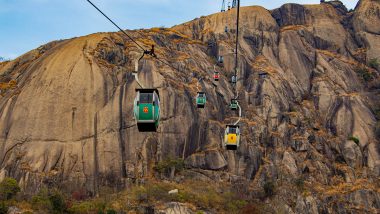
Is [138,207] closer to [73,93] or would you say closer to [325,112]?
[73,93]

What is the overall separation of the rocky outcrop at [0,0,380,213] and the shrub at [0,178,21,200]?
12.6 feet

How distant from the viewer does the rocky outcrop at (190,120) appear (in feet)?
218

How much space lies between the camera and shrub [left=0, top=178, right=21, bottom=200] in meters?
55.7

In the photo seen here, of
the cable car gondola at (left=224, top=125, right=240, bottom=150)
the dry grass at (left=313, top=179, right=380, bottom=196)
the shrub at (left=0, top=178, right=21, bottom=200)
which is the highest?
the cable car gondola at (left=224, top=125, right=240, bottom=150)

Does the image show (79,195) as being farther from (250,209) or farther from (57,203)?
(250,209)

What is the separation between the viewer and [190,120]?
72.7 meters

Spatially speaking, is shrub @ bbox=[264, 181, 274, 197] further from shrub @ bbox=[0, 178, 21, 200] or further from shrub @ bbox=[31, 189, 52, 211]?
shrub @ bbox=[0, 178, 21, 200]

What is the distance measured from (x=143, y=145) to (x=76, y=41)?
80.1ft

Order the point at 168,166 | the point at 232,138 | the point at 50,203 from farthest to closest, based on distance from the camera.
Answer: the point at 168,166
the point at 50,203
the point at 232,138

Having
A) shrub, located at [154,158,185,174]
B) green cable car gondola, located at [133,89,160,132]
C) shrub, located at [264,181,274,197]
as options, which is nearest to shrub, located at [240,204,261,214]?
shrub, located at [264,181,274,197]

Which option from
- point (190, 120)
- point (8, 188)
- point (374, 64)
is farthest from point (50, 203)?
point (374, 64)

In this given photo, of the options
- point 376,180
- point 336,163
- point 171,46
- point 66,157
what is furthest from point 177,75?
point 376,180

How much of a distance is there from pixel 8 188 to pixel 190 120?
1103 inches

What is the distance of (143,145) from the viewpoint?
224 feet
